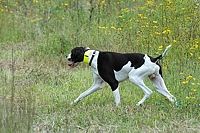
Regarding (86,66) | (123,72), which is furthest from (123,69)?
(86,66)

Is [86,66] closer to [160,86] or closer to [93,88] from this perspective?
[93,88]

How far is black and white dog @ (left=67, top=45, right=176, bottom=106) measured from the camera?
7328 millimetres

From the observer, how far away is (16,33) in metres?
12.4

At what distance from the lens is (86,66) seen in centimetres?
1006

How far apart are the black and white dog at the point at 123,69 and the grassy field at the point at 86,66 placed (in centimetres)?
20

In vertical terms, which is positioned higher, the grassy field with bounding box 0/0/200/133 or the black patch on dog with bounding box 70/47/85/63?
the black patch on dog with bounding box 70/47/85/63

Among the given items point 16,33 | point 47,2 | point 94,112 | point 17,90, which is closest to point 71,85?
point 17,90

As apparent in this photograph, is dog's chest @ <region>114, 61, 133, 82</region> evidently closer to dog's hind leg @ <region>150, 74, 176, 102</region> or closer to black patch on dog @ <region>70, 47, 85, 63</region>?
dog's hind leg @ <region>150, 74, 176, 102</region>

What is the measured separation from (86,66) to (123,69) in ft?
8.74

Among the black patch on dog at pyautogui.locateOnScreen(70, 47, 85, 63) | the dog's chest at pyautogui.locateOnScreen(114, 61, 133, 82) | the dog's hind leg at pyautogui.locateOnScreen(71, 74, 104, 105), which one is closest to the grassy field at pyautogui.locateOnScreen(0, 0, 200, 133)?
the dog's hind leg at pyautogui.locateOnScreen(71, 74, 104, 105)

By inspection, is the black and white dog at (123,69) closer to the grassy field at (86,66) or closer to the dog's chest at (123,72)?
the dog's chest at (123,72)

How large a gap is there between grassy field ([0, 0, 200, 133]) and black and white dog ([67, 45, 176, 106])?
20 cm

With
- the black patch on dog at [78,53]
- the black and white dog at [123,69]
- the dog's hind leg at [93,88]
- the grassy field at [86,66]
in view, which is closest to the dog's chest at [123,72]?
the black and white dog at [123,69]

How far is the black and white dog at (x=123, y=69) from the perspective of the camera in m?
7.33
